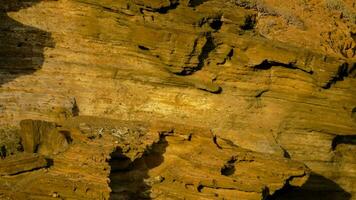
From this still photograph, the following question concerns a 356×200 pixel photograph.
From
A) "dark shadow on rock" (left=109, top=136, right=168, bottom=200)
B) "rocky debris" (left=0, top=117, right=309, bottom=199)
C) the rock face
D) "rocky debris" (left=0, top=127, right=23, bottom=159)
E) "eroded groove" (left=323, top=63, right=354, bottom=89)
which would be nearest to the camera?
"rocky debris" (left=0, top=117, right=309, bottom=199)

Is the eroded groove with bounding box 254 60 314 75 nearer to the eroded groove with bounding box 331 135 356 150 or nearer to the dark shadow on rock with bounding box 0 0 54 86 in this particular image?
the eroded groove with bounding box 331 135 356 150

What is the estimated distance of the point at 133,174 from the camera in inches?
656

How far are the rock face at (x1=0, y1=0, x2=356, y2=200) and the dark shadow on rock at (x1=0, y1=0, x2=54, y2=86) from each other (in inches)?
1.2

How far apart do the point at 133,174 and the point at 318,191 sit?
751cm

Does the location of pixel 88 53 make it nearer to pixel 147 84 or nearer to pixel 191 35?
pixel 147 84

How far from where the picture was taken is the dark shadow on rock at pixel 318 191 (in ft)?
69.5

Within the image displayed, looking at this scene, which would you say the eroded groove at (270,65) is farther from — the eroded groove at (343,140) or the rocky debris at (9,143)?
the rocky debris at (9,143)

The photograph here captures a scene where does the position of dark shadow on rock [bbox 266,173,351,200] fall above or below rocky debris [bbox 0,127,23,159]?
below

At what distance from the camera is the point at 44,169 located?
1502 cm

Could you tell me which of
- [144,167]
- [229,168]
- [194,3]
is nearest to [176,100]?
[229,168]

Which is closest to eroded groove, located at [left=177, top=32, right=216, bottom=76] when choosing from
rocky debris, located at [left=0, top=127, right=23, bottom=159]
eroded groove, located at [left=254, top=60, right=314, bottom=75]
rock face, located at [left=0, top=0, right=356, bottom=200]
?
rock face, located at [left=0, top=0, right=356, bottom=200]

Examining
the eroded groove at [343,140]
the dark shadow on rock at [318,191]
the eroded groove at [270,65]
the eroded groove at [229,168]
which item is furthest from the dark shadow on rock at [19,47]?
Answer: the eroded groove at [343,140]

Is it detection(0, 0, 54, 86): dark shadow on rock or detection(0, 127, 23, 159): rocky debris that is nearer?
detection(0, 127, 23, 159): rocky debris

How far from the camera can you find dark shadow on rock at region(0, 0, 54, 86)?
19609 millimetres
